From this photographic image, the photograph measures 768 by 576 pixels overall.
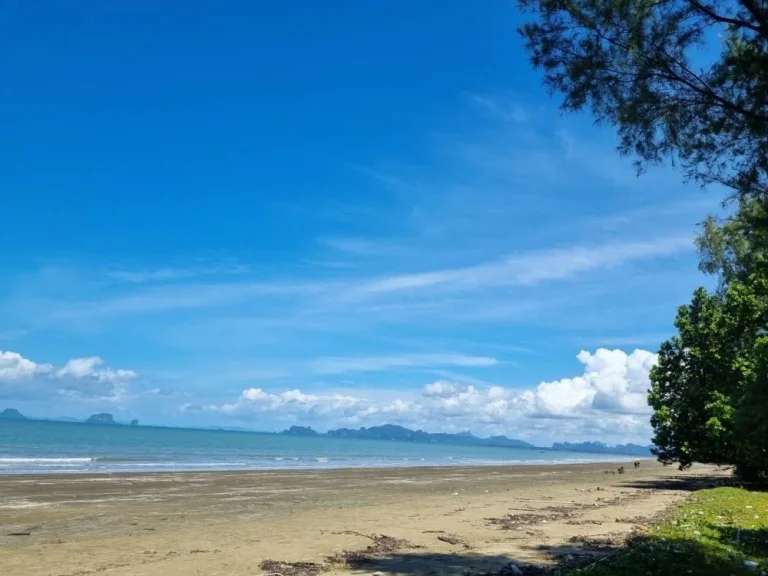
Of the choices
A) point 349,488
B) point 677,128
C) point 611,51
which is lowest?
point 349,488

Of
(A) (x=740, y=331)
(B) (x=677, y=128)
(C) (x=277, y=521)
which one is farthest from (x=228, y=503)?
(A) (x=740, y=331)

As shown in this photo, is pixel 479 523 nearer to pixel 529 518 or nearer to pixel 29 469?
pixel 529 518

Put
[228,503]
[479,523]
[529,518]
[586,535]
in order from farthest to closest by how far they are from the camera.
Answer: [228,503], [529,518], [479,523], [586,535]

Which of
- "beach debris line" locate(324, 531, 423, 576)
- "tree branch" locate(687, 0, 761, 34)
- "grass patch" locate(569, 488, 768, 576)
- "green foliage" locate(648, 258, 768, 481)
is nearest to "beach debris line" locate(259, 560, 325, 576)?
"beach debris line" locate(324, 531, 423, 576)

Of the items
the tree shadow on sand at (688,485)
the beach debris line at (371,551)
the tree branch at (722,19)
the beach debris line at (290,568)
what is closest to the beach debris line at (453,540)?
the beach debris line at (371,551)

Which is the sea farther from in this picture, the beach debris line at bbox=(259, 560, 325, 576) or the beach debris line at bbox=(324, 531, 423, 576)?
the beach debris line at bbox=(259, 560, 325, 576)

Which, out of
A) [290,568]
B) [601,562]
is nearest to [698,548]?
[601,562]

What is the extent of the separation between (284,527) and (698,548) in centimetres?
1010

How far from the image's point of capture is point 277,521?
1888 centimetres

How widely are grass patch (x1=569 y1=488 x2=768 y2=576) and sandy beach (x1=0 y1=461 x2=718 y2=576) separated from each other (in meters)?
1.41

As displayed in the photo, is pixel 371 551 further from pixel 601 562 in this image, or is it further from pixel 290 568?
pixel 601 562

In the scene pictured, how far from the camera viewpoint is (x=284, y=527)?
57.2 ft

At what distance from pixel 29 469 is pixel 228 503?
21.8 meters

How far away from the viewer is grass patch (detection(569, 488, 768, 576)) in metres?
9.47
